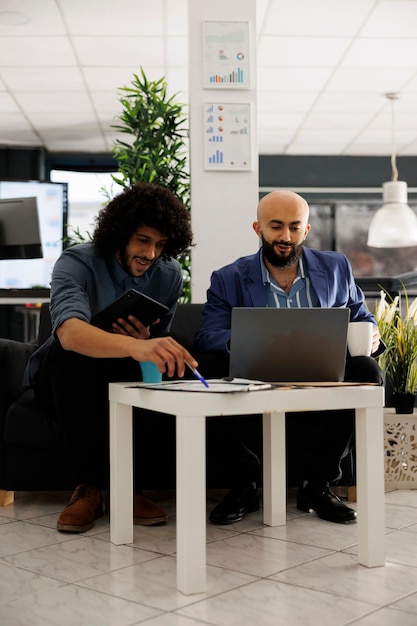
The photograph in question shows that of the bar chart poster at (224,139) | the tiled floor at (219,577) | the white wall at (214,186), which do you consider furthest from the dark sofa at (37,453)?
the bar chart poster at (224,139)

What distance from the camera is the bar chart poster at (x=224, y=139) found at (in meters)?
3.43

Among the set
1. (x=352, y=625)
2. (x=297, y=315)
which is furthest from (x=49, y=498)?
(x=352, y=625)

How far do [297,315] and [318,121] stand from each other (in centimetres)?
573

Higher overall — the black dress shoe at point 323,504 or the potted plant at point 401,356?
the potted plant at point 401,356

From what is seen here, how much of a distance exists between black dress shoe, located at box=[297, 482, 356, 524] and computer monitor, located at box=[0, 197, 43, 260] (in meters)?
2.49

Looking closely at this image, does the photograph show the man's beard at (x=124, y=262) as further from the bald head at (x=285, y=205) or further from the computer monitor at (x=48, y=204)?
the computer monitor at (x=48, y=204)

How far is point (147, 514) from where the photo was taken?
2.23 metres

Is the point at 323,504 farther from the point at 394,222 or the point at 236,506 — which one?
the point at 394,222

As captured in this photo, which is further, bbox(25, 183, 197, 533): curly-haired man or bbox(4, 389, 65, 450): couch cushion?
bbox(4, 389, 65, 450): couch cushion

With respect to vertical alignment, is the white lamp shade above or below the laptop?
above

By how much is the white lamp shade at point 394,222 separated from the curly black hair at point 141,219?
401 cm

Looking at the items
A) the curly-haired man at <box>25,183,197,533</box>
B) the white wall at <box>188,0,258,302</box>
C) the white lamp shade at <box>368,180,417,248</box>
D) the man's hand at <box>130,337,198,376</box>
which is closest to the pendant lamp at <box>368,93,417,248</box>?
the white lamp shade at <box>368,180,417,248</box>

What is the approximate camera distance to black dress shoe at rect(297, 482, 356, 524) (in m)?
2.25

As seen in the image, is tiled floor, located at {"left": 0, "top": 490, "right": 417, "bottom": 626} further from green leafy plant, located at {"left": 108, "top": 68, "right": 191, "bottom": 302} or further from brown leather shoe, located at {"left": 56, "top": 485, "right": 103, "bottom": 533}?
green leafy plant, located at {"left": 108, "top": 68, "right": 191, "bottom": 302}
